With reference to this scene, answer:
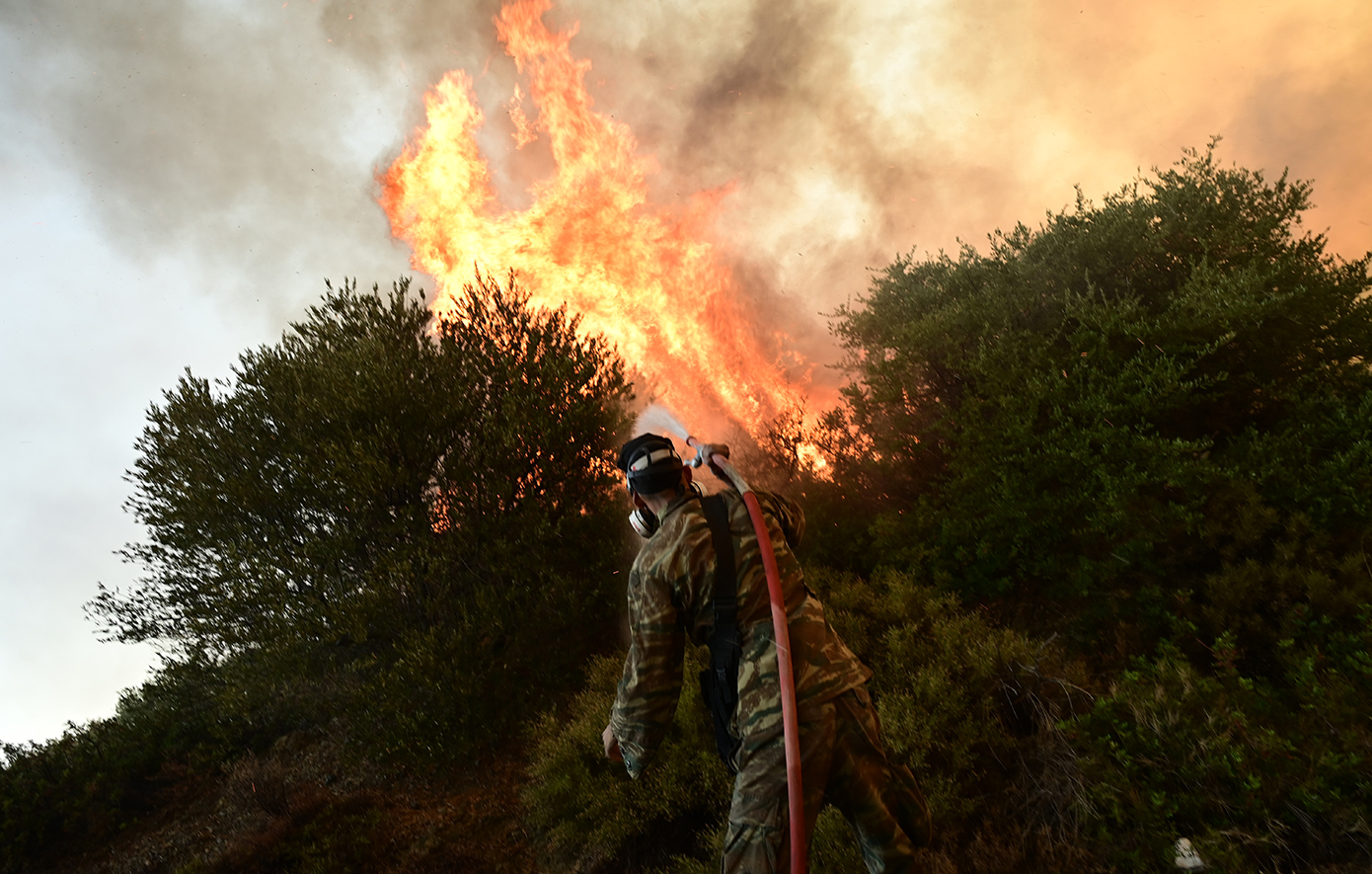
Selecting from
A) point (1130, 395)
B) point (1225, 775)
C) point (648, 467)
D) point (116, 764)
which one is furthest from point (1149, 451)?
point (116, 764)

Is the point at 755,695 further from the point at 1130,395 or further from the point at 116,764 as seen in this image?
the point at 116,764

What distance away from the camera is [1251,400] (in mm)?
13898

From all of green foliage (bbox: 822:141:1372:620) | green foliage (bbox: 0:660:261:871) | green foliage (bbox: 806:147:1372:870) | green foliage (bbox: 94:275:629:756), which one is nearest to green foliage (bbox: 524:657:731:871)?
green foliage (bbox: 806:147:1372:870)

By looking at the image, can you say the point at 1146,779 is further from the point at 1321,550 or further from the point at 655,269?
the point at 655,269

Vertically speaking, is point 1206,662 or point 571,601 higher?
point 571,601

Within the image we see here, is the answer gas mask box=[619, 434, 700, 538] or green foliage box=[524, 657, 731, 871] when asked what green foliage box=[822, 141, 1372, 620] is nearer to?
green foliage box=[524, 657, 731, 871]

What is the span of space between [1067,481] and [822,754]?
13.0 metres

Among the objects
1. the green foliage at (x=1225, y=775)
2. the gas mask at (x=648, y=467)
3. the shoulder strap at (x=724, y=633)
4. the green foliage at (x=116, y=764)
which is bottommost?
the green foliage at (x=1225, y=775)

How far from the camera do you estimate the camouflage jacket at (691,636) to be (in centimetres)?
341

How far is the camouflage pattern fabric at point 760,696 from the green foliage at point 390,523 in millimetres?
11071

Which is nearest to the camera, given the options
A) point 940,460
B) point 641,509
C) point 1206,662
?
point 641,509

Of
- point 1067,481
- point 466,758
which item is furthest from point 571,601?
point 1067,481

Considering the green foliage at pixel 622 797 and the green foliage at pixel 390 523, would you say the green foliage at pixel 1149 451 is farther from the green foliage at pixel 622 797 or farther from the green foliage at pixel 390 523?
the green foliage at pixel 390 523

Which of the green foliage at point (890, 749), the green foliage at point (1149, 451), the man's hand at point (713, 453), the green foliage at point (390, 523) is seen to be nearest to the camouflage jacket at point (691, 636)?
the man's hand at point (713, 453)
